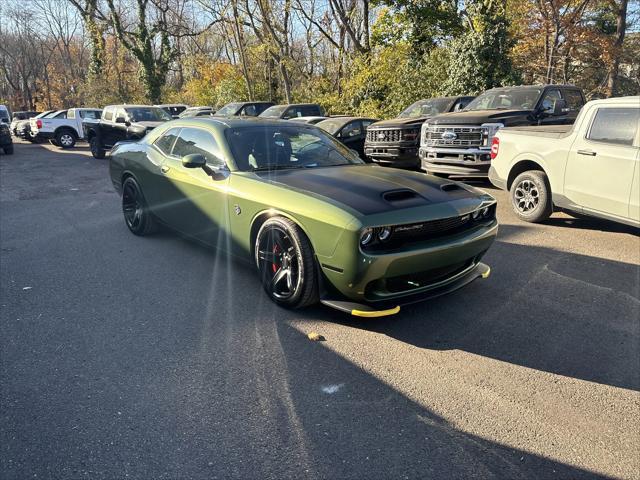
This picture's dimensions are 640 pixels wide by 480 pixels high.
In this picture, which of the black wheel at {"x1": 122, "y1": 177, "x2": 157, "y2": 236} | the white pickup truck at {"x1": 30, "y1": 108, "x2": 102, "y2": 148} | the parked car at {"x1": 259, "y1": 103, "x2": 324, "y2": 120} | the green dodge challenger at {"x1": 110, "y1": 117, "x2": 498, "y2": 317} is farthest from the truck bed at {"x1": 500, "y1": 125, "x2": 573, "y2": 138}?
the white pickup truck at {"x1": 30, "y1": 108, "x2": 102, "y2": 148}

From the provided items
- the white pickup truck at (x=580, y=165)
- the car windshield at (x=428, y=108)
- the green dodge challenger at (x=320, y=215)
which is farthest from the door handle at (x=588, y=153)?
the car windshield at (x=428, y=108)

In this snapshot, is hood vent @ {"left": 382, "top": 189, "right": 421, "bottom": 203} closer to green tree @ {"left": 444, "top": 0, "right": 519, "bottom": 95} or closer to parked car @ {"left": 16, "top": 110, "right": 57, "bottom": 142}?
green tree @ {"left": 444, "top": 0, "right": 519, "bottom": 95}

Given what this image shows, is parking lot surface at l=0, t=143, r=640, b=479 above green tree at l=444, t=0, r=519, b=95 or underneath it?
underneath

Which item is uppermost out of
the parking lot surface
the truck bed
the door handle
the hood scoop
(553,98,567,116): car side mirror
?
(553,98,567,116): car side mirror

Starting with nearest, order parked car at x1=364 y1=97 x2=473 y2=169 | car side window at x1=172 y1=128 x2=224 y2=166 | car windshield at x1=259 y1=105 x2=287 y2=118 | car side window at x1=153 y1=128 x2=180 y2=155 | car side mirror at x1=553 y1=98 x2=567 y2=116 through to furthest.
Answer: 1. car side window at x1=172 y1=128 x2=224 y2=166
2. car side window at x1=153 y1=128 x2=180 y2=155
3. car side mirror at x1=553 y1=98 x2=567 y2=116
4. parked car at x1=364 y1=97 x2=473 y2=169
5. car windshield at x1=259 y1=105 x2=287 y2=118

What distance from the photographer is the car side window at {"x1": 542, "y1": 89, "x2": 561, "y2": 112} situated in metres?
9.64

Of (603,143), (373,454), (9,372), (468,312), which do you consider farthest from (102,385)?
(603,143)

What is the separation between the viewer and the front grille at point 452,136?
28.8ft

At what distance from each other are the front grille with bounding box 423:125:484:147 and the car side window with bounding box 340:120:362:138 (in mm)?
3730

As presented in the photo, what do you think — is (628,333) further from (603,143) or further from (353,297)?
(603,143)

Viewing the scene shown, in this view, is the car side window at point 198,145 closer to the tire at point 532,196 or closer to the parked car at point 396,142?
the tire at point 532,196

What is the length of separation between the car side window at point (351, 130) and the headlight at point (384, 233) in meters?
9.84

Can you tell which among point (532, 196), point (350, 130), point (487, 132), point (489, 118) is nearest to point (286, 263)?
point (532, 196)

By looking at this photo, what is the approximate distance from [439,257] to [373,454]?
5.38ft
